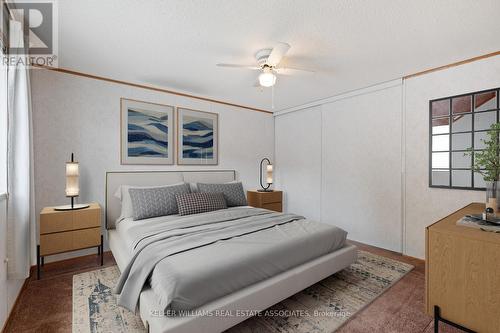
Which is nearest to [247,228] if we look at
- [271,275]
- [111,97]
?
[271,275]

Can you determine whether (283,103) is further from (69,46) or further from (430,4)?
(69,46)

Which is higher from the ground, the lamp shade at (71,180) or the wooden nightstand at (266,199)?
the lamp shade at (71,180)

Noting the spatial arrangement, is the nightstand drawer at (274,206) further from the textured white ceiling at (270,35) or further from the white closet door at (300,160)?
the textured white ceiling at (270,35)

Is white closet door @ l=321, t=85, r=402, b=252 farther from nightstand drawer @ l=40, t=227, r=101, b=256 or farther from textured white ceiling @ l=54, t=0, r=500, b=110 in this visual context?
nightstand drawer @ l=40, t=227, r=101, b=256

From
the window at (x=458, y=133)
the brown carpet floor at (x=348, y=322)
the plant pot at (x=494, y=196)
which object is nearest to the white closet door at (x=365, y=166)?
the window at (x=458, y=133)

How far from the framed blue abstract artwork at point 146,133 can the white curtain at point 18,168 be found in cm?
112

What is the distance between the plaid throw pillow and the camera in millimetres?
2959

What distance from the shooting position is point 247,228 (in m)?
2.33

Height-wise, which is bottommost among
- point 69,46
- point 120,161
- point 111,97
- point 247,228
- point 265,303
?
point 265,303

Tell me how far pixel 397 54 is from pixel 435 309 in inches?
93.9

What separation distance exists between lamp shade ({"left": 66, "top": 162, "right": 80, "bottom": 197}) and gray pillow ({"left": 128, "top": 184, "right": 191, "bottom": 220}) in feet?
1.85

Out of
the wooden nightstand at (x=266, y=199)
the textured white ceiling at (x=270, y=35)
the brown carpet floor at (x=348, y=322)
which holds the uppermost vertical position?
the textured white ceiling at (x=270, y=35)

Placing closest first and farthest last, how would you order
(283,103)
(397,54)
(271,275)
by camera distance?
(271,275) → (397,54) → (283,103)

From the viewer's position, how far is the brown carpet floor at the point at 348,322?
1755mm
